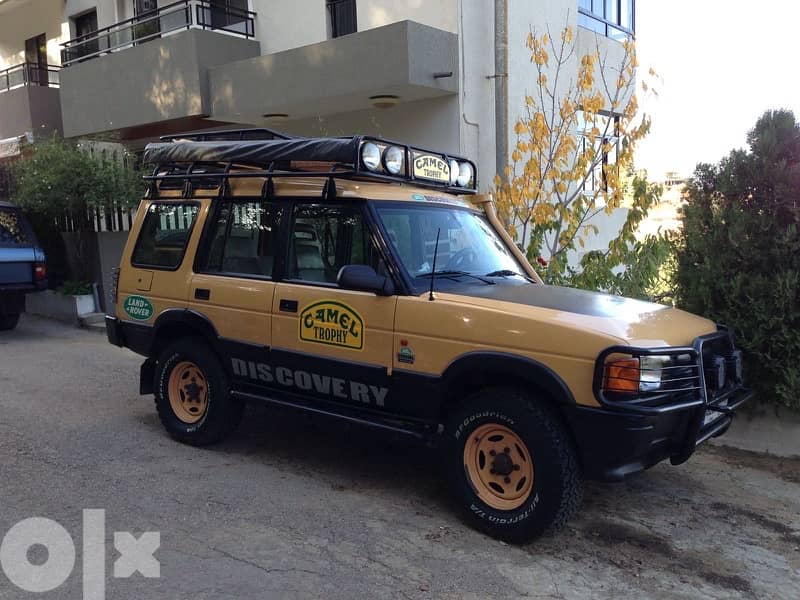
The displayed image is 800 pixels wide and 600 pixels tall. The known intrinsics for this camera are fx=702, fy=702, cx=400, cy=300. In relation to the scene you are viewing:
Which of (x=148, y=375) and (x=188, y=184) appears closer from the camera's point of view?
(x=188, y=184)

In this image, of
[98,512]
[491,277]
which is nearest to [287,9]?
[491,277]

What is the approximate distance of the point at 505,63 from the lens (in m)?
9.54

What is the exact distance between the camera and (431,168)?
517 cm

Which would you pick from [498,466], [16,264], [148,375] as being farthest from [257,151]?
[16,264]

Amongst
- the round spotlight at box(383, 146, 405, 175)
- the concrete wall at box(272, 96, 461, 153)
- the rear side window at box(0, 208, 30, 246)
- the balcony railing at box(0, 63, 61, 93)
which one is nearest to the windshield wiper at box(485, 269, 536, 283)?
the round spotlight at box(383, 146, 405, 175)

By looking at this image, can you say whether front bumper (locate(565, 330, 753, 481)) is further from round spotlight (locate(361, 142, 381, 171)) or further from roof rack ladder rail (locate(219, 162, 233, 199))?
roof rack ladder rail (locate(219, 162, 233, 199))

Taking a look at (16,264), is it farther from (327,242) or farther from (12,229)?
(327,242)

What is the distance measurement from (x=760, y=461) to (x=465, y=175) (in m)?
3.20

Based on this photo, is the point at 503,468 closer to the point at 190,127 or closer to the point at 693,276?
the point at 693,276

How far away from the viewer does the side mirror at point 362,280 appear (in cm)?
416

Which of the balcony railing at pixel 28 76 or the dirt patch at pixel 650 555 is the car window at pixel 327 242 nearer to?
the dirt patch at pixel 650 555

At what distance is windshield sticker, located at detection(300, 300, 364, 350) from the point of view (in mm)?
4480

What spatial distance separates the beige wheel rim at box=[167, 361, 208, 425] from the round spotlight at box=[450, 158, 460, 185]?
2468 mm

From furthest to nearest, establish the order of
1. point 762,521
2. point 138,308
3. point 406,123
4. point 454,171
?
point 406,123 < point 138,308 < point 454,171 < point 762,521
